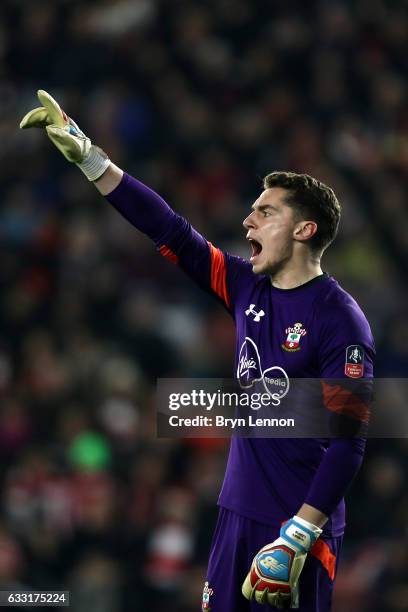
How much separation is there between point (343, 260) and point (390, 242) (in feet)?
1.88

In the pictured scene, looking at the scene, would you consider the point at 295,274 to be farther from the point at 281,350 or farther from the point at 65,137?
the point at 65,137

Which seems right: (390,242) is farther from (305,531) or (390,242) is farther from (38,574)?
(305,531)

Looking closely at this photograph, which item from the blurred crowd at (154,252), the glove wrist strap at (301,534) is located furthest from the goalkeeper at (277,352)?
the blurred crowd at (154,252)

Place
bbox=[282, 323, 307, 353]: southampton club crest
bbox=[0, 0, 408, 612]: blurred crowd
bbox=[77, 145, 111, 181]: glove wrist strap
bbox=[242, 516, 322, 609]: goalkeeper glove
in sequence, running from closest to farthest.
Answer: bbox=[242, 516, 322, 609]: goalkeeper glove → bbox=[282, 323, 307, 353]: southampton club crest → bbox=[77, 145, 111, 181]: glove wrist strap → bbox=[0, 0, 408, 612]: blurred crowd

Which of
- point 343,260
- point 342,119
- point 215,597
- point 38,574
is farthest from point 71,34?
point 215,597

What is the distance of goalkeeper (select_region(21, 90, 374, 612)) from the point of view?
3.46m

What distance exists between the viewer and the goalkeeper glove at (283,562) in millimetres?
3412

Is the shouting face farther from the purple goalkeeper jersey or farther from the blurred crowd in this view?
the blurred crowd

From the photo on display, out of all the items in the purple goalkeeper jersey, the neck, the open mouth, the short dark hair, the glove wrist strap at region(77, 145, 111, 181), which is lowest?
the purple goalkeeper jersey

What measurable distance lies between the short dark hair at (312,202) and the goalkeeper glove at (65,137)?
0.63m

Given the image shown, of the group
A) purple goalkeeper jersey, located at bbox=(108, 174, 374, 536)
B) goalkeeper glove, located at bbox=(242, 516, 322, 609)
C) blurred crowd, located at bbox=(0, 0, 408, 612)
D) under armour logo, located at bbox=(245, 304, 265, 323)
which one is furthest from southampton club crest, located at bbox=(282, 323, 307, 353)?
blurred crowd, located at bbox=(0, 0, 408, 612)

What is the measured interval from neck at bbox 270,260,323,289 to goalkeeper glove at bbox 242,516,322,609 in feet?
2.69

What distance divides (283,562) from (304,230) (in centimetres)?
112

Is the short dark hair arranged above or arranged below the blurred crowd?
below
